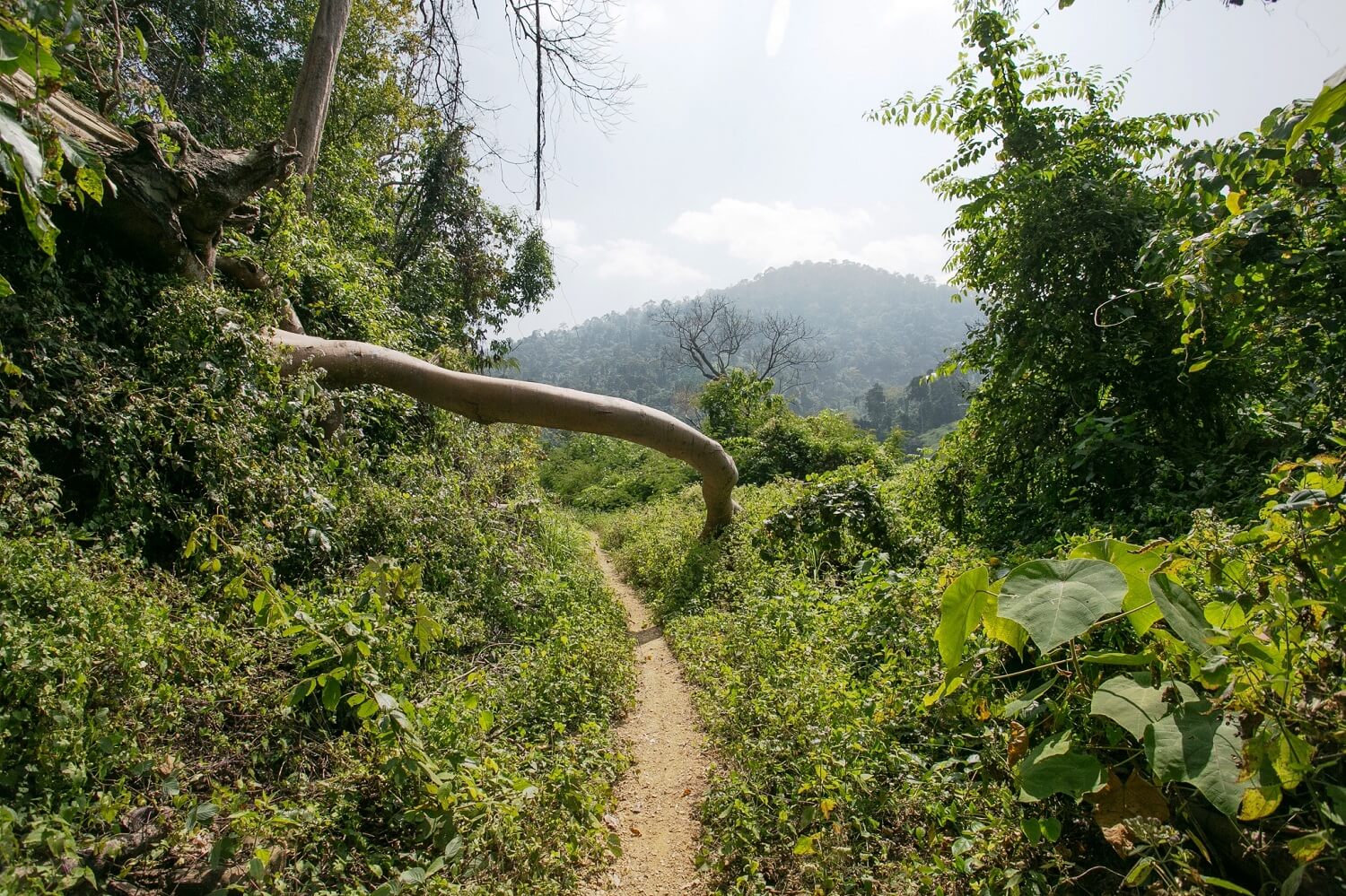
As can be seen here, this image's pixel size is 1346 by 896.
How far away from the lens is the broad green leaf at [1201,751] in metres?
1.34

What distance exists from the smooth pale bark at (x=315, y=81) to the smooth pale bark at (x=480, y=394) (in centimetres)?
293

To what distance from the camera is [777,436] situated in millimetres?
16641

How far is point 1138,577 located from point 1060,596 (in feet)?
0.90

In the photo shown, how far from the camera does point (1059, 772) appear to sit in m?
1.52

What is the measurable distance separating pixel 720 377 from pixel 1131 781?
66.0ft

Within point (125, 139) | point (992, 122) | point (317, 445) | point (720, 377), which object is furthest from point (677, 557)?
point (720, 377)

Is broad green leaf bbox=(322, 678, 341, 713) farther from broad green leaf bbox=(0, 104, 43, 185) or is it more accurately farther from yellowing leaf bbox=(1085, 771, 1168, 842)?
yellowing leaf bbox=(1085, 771, 1168, 842)

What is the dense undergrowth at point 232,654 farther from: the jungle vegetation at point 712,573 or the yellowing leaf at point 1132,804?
the yellowing leaf at point 1132,804

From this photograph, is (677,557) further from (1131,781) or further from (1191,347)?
(1131,781)

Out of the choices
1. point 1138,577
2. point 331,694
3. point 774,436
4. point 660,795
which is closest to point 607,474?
point 774,436

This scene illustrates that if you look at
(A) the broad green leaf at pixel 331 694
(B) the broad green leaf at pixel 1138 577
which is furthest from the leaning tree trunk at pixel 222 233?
(B) the broad green leaf at pixel 1138 577

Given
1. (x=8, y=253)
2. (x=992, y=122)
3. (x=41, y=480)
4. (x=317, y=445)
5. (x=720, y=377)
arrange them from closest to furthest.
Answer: (x=41, y=480) → (x=8, y=253) → (x=317, y=445) → (x=992, y=122) → (x=720, y=377)

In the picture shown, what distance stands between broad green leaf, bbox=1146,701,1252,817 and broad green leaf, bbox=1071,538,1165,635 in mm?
221

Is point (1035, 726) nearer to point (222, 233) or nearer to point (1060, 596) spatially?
point (1060, 596)
